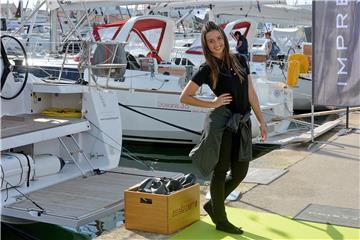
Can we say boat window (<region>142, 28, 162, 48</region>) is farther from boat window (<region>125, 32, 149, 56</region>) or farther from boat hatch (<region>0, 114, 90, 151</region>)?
boat hatch (<region>0, 114, 90, 151</region>)

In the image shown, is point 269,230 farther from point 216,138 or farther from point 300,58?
point 300,58

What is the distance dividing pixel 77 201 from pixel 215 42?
267cm

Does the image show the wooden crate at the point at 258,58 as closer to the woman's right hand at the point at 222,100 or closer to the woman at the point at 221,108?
the woman at the point at 221,108

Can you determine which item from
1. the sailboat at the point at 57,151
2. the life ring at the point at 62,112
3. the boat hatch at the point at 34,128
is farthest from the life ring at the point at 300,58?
the boat hatch at the point at 34,128

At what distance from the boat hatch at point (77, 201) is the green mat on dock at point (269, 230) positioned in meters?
1.27

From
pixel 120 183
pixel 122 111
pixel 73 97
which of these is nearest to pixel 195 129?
pixel 122 111

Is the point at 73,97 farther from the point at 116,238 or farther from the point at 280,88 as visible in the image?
the point at 280,88

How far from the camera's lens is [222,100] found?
453 cm

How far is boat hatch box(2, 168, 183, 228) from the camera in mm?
5672

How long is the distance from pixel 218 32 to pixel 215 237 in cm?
168

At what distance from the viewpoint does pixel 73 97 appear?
8109 mm

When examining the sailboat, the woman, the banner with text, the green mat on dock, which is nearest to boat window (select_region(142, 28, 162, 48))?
the sailboat

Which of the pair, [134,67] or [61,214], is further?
[134,67]

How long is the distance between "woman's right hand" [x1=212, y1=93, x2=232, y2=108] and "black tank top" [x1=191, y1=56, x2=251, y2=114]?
0.04 m
